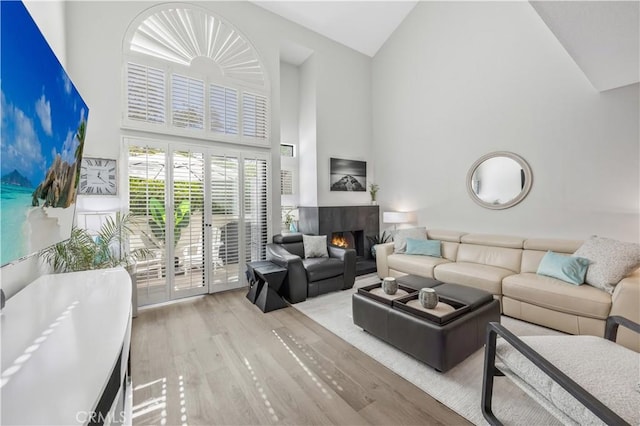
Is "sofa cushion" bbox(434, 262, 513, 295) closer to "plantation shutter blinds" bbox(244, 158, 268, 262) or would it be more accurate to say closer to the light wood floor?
the light wood floor

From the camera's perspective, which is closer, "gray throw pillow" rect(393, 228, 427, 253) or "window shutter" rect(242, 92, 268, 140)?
"window shutter" rect(242, 92, 268, 140)

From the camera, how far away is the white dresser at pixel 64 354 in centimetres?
62

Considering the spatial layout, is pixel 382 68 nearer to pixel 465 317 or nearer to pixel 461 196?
pixel 461 196

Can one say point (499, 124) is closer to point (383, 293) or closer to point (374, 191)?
point (374, 191)

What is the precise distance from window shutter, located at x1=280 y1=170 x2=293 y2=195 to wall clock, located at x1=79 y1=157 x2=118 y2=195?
2657 millimetres

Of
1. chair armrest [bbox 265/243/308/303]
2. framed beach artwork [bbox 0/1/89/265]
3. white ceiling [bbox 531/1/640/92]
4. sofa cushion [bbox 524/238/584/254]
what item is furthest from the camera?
chair armrest [bbox 265/243/308/303]

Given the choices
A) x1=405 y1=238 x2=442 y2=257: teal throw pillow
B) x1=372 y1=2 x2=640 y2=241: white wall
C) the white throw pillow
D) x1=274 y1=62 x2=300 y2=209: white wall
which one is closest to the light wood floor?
the white throw pillow

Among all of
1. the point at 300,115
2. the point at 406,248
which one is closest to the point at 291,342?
the point at 406,248

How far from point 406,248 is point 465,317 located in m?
2.28

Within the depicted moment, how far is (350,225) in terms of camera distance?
513 centimetres

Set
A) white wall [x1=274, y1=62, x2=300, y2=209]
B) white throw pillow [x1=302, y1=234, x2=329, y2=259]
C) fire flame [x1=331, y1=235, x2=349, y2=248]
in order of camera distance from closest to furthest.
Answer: white throw pillow [x1=302, y1=234, x2=329, y2=259]
fire flame [x1=331, y1=235, x2=349, y2=248]
white wall [x1=274, y1=62, x2=300, y2=209]

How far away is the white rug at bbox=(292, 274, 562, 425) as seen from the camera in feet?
5.27

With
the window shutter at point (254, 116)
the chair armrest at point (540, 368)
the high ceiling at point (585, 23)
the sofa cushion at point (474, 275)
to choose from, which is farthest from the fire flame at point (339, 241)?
the high ceiling at point (585, 23)

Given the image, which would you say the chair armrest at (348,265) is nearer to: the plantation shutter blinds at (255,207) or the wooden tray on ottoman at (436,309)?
the plantation shutter blinds at (255,207)
